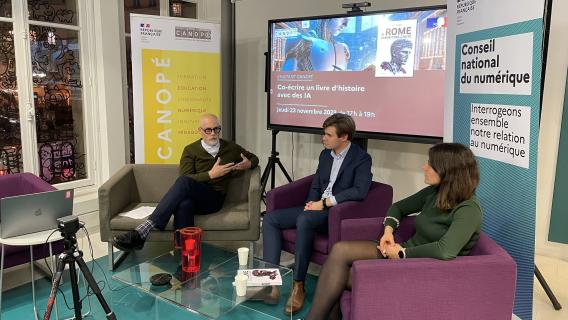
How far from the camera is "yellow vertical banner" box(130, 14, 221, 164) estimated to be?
4.08m

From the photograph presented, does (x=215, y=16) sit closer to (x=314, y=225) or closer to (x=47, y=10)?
(x=47, y=10)

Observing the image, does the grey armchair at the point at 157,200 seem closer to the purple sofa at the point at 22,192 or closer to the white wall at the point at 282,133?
the purple sofa at the point at 22,192

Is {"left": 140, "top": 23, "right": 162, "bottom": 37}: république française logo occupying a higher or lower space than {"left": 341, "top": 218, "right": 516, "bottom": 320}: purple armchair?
higher

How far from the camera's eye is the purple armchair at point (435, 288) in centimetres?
181

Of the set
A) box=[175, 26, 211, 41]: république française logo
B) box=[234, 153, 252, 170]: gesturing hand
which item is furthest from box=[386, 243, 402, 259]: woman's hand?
box=[175, 26, 211, 41]: république française logo

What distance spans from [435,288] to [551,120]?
2.24 meters

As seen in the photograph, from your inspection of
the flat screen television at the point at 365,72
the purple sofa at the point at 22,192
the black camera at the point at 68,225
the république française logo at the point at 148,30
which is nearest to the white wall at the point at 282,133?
the flat screen television at the point at 365,72

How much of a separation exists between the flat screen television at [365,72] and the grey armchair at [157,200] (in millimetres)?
912

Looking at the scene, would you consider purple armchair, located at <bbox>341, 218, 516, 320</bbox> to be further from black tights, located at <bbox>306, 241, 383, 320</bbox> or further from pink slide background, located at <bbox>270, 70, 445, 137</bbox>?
pink slide background, located at <bbox>270, 70, 445, 137</bbox>

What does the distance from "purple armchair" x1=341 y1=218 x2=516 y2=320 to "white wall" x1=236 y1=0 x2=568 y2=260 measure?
2028 mm

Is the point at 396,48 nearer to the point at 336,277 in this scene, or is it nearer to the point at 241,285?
the point at 336,277

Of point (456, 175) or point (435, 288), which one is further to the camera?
point (456, 175)

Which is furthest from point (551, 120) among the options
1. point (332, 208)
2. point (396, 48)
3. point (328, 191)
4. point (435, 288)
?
point (435, 288)

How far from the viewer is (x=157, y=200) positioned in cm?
369
